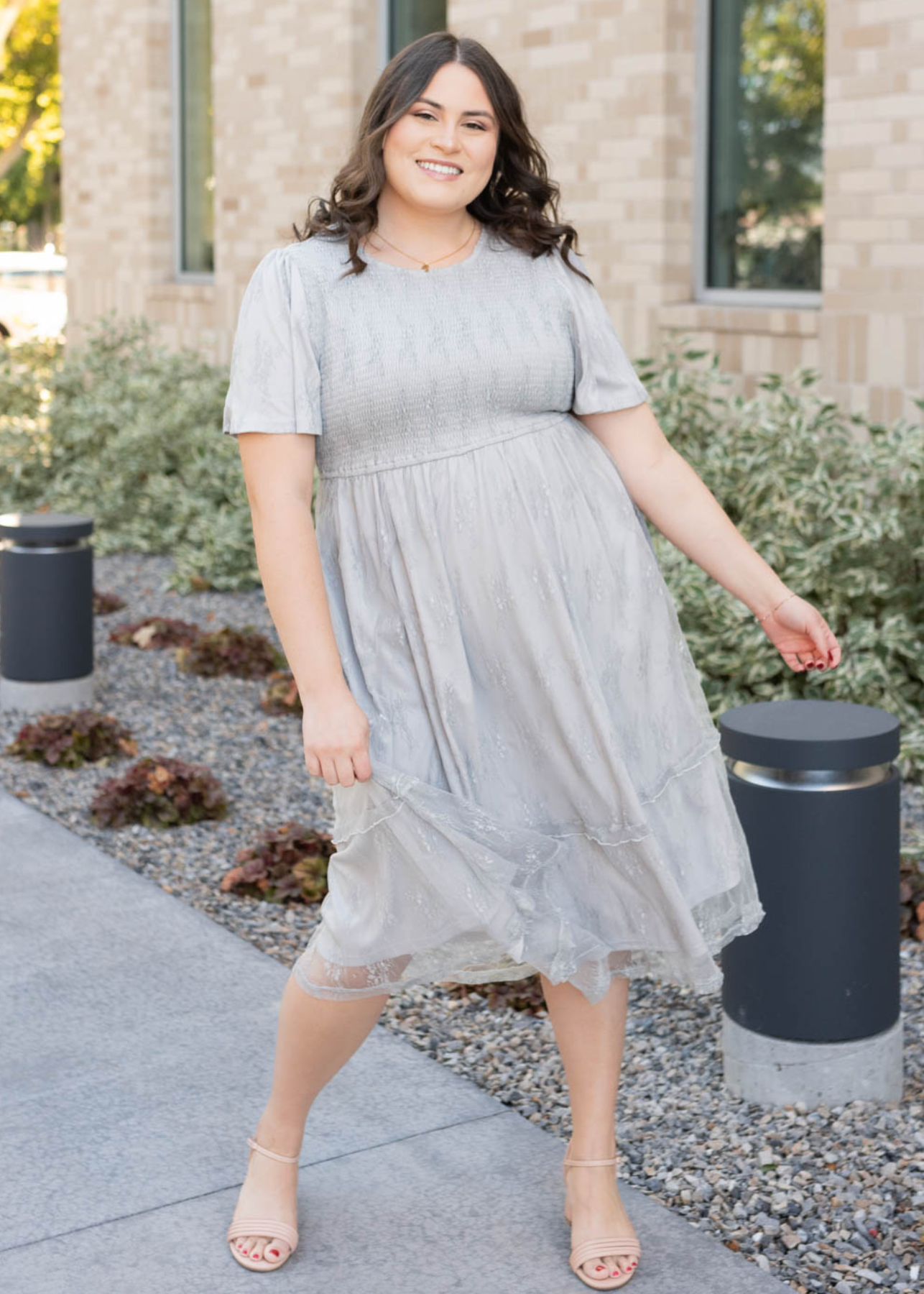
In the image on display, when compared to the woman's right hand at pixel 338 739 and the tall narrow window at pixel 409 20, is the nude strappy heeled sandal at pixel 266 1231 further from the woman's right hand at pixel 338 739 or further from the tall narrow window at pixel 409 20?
the tall narrow window at pixel 409 20

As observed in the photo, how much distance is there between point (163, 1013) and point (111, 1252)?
103 centimetres

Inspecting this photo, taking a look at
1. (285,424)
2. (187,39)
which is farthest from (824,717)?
(187,39)

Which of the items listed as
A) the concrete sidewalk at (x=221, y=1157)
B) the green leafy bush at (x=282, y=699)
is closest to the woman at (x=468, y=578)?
the concrete sidewalk at (x=221, y=1157)

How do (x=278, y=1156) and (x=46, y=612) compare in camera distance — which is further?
(x=46, y=612)

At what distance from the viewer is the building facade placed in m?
6.74

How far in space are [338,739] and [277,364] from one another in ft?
1.77

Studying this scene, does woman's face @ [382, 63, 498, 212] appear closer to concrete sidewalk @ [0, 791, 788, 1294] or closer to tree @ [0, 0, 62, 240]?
concrete sidewalk @ [0, 791, 788, 1294]

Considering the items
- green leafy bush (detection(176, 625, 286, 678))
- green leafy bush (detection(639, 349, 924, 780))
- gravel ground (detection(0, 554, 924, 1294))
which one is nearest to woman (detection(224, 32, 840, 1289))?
gravel ground (detection(0, 554, 924, 1294))

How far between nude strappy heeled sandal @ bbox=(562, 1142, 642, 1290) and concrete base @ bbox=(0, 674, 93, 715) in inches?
169

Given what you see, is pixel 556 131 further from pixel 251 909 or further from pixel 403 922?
pixel 403 922

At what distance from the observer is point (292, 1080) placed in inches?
110

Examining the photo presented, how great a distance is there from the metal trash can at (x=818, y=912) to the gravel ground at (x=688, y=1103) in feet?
0.32

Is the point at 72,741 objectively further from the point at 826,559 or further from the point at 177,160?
the point at 177,160

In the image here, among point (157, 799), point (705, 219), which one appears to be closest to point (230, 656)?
point (157, 799)
